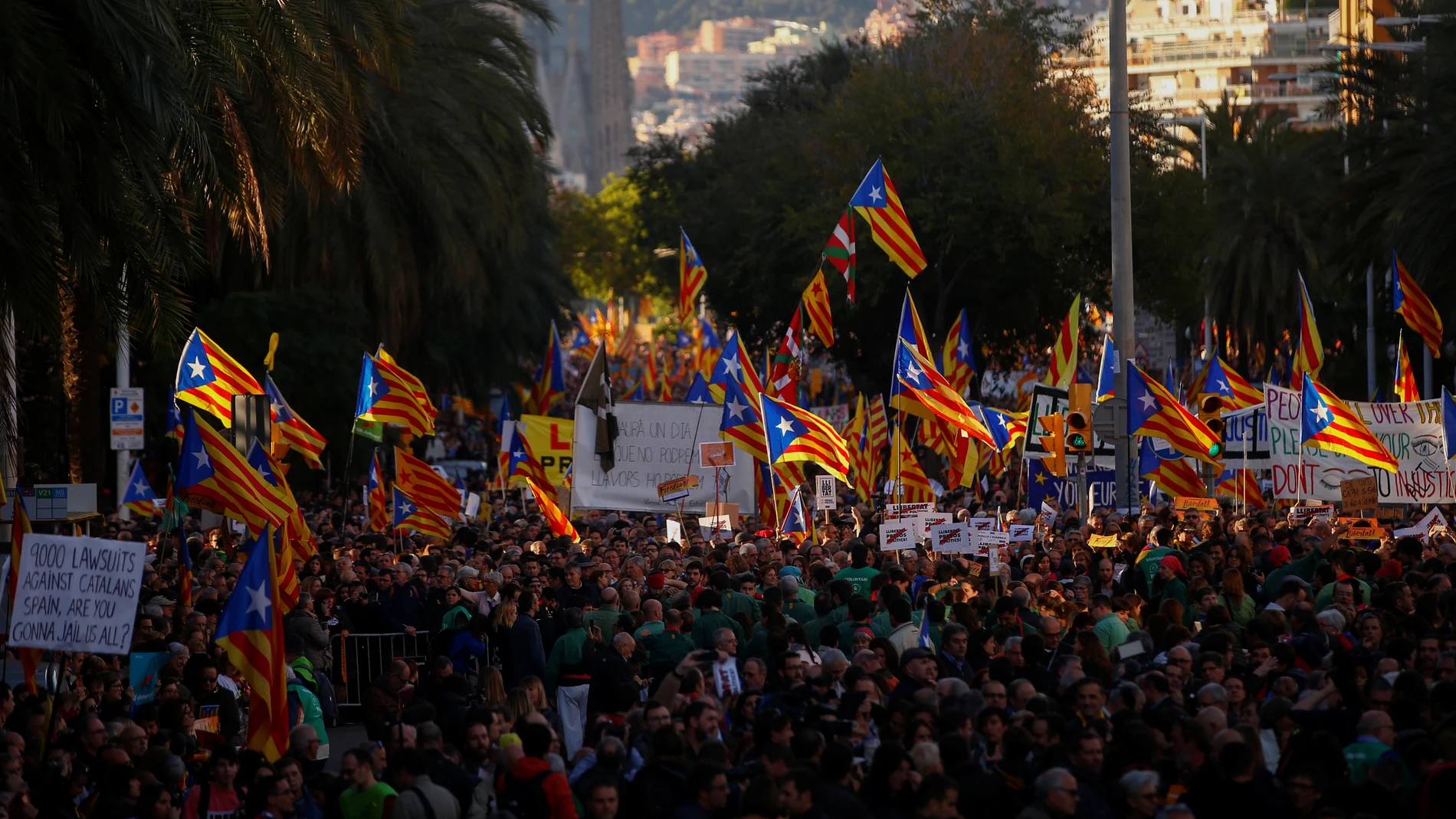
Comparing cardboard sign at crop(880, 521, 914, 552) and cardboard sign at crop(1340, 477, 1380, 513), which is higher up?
cardboard sign at crop(1340, 477, 1380, 513)

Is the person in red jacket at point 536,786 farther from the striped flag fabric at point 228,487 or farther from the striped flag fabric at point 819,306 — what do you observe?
the striped flag fabric at point 819,306

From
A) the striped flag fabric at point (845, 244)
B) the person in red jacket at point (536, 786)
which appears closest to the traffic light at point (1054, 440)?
the striped flag fabric at point (845, 244)

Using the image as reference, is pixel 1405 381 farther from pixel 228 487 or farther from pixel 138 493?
pixel 138 493

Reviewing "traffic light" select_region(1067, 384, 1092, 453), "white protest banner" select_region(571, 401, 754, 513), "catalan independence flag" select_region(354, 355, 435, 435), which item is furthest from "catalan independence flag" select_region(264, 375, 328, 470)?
"traffic light" select_region(1067, 384, 1092, 453)

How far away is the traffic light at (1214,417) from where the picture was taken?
69.7ft

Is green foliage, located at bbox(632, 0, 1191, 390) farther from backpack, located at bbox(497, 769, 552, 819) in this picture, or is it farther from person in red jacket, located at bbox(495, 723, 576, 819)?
backpack, located at bbox(497, 769, 552, 819)

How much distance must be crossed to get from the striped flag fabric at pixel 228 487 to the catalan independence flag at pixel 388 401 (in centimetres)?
536

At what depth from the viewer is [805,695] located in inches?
392

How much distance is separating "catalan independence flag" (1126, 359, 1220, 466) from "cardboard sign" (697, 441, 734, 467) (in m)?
4.61

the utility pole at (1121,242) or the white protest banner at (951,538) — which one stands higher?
the utility pole at (1121,242)

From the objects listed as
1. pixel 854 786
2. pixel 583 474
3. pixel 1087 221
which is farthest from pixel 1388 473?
pixel 1087 221

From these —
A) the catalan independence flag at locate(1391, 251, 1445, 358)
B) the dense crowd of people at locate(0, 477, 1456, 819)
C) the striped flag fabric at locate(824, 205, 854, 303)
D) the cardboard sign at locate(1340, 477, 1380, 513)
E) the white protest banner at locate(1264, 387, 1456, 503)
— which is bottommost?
the dense crowd of people at locate(0, 477, 1456, 819)

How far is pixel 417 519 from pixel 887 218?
724 centimetres

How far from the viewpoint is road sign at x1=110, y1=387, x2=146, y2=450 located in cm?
2469
